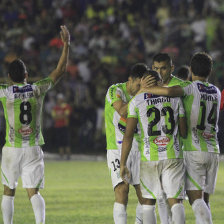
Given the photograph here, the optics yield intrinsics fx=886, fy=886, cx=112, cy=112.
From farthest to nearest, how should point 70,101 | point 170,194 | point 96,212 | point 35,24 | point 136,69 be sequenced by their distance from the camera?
point 35,24 < point 70,101 < point 96,212 < point 136,69 < point 170,194

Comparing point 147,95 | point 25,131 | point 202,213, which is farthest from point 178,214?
point 25,131

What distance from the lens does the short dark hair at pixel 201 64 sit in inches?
363

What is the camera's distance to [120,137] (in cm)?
1034

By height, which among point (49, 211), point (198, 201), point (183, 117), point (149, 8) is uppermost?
point (149, 8)

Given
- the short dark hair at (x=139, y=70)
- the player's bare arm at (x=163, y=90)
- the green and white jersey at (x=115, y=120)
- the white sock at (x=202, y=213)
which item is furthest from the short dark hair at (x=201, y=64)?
the white sock at (x=202, y=213)

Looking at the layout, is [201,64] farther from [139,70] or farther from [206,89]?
[139,70]

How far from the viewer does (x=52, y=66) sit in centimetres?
2561

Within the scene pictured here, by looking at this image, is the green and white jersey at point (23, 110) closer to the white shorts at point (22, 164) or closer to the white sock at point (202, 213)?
the white shorts at point (22, 164)

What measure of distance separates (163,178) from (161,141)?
1.23 ft

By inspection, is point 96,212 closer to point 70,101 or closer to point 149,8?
point 70,101

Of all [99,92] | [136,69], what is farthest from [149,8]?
[136,69]

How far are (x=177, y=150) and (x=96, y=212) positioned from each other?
444 cm

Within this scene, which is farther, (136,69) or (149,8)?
Answer: (149,8)

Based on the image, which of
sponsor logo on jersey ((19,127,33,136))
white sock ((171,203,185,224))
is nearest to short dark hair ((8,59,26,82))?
sponsor logo on jersey ((19,127,33,136))
